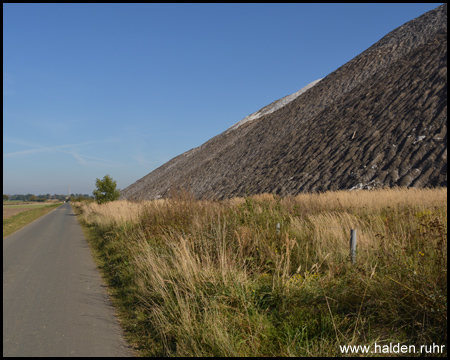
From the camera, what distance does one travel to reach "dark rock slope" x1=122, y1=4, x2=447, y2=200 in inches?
829

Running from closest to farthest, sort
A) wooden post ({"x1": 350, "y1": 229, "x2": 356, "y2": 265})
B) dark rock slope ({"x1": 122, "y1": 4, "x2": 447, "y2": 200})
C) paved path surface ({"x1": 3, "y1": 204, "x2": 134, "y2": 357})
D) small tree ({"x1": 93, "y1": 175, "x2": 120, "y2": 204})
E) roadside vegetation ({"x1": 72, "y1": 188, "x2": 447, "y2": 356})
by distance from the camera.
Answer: roadside vegetation ({"x1": 72, "y1": 188, "x2": 447, "y2": 356})
paved path surface ({"x1": 3, "y1": 204, "x2": 134, "y2": 357})
wooden post ({"x1": 350, "y1": 229, "x2": 356, "y2": 265})
dark rock slope ({"x1": 122, "y1": 4, "x2": 447, "y2": 200})
small tree ({"x1": 93, "y1": 175, "x2": 120, "y2": 204})

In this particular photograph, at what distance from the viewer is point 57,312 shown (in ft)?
17.5

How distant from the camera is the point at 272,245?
6.42 meters

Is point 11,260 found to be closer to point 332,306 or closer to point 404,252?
point 332,306

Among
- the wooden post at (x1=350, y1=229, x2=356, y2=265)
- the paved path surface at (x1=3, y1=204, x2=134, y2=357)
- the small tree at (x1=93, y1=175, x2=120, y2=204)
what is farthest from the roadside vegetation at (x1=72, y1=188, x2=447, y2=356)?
the small tree at (x1=93, y1=175, x2=120, y2=204)

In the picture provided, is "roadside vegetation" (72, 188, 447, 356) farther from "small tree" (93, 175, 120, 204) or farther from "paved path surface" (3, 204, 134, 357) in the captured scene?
"small tree" (93, 175, 120, 204)

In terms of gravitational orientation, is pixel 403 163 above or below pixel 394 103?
below

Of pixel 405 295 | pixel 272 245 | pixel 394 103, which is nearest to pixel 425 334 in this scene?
pixel 405 295

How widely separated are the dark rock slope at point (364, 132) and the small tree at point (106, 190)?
10609 mm

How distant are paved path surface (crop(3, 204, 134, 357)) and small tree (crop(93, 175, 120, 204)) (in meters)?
35.1

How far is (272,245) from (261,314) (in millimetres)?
2475

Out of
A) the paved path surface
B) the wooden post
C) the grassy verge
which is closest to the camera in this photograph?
the paved path surface

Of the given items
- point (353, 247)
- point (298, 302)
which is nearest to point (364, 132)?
point (353, 247)

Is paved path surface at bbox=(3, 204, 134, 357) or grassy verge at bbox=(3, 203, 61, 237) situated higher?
grassy verge at bbox=(3, 203, 61, 237)
